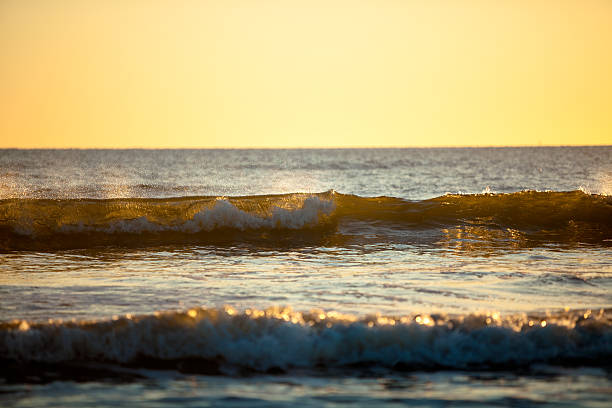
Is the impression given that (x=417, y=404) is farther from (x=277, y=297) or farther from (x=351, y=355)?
(x=277, y=297)

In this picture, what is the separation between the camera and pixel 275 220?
58.1 feet

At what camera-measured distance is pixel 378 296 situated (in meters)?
9.22

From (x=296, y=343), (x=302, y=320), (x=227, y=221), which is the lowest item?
(x=296, y=343)

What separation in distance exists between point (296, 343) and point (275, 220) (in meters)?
10.5

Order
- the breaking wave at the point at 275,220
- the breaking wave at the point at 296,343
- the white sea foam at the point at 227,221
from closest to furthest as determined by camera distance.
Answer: the breaking wave at the point at 296,343
the breaking wave at the point at 275,220
the white sea foam at the point at 227,221

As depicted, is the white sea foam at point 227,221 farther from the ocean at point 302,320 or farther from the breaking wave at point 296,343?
the breaking wave at point 296,343

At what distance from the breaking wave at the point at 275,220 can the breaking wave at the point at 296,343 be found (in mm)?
7960

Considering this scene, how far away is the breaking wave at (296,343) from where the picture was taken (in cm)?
706

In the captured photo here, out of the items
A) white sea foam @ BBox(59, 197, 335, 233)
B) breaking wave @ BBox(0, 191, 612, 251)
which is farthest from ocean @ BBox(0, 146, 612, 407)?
white sea foam @ BBox(59, 197, 335, 233)

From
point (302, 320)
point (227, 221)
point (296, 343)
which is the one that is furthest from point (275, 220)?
point (296, 343)

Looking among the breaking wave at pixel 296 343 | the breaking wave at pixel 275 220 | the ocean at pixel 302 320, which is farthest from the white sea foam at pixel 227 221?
the breaking wave at pixel 296 343

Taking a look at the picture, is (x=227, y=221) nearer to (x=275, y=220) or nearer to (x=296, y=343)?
(x=275, y=220)

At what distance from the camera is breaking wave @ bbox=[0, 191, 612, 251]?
1619 centimetres

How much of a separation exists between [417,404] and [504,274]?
18.0ft
